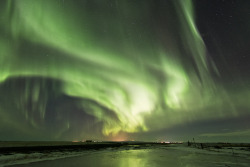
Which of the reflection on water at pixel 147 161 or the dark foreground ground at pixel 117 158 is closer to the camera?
the reflection on water at pixel 147 161

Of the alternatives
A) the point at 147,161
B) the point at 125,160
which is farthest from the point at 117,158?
the point at 147,161

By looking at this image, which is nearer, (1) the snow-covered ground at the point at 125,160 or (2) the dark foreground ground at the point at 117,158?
(1) the snow-covered ground at the point at 125,160

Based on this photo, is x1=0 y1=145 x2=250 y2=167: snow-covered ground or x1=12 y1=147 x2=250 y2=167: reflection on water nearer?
x1=12 y1=147 x2=250 y2=167: reflection on water

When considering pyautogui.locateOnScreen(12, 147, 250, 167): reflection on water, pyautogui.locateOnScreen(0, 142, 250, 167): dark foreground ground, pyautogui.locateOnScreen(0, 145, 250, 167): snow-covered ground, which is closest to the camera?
pyautogui.locateOnScreen(12, 147, 250, 167): reflection on water

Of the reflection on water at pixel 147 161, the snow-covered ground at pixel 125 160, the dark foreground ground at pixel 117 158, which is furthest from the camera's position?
the dark foreground ground at pixel 117 158

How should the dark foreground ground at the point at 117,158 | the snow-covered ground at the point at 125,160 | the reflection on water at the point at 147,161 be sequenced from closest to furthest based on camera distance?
1. the reflection on water at the point at 147,161
2. the snow-covered ground at the point at 125,160
3. the dark foreground ground at the point at 117,158

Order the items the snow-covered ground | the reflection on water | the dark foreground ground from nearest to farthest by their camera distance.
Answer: the reflection on water
the snow-covered ground
the dark foreground ground

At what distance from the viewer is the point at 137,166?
664 inches

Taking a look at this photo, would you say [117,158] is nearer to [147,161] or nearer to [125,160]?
[125,160]

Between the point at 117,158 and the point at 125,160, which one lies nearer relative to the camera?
the point at 125,160

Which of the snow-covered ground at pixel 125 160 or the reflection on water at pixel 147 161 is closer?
the reflection on water at pixel 147 161

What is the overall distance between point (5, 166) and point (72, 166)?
7.44 meters

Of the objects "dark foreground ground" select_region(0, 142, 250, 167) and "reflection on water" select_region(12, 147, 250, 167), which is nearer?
"reflection on water" select_region(12, 147, 250, 167)

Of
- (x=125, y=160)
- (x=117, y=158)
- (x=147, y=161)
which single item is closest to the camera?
(x=147, y=161)
